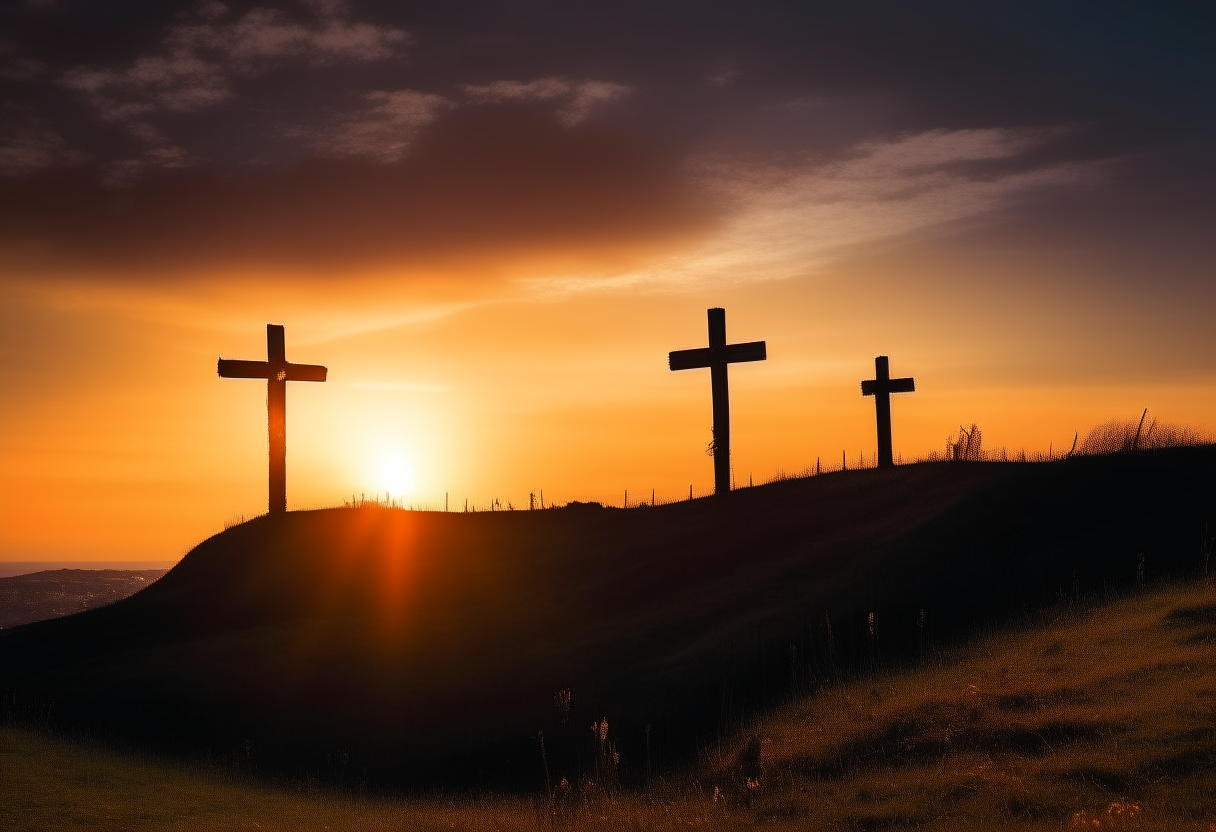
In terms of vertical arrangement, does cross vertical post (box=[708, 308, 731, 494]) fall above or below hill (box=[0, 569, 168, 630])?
above

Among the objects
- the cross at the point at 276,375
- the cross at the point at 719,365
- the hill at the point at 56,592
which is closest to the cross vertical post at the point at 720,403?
the cross at the point at 719,365

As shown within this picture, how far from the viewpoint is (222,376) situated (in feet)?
104

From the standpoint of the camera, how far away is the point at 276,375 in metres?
31.8

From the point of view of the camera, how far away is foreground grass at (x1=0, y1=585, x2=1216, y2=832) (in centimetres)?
1026

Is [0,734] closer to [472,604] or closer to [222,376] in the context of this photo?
[472,604]

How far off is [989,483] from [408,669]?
1345 centimetres

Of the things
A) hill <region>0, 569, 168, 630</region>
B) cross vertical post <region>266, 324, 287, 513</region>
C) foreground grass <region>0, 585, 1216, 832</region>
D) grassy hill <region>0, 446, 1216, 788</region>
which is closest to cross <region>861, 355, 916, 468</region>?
grassy hill <region>0, 446, 1216, 788</region>

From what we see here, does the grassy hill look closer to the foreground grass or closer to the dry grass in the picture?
the foreground grass

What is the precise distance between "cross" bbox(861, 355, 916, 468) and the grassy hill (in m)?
1.67

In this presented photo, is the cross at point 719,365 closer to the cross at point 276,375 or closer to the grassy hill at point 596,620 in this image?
the grassy hill at point 596,620

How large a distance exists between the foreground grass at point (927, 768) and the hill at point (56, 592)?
59.7 meters

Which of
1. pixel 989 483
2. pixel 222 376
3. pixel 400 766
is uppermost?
pixel 222 376

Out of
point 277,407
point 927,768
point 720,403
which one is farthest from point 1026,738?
point 277,407

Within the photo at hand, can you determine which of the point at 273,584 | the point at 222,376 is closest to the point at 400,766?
the point at 273,584
